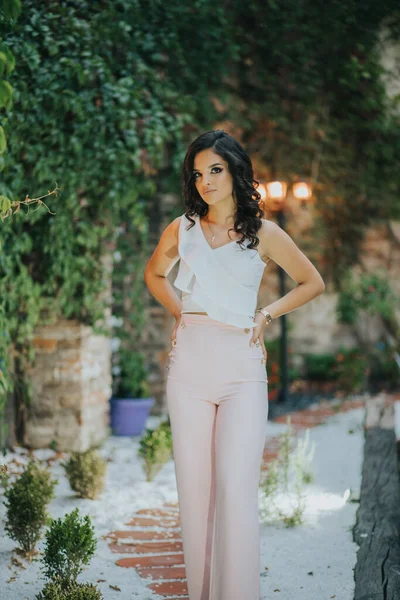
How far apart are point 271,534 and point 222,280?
6.21 feet

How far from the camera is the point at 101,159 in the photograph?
15.6 ft

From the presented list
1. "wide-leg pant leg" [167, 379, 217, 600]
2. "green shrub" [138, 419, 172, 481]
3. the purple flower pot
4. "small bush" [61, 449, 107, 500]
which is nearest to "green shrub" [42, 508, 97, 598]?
"wide-leg pant leg" [167, 379, 217, 600]

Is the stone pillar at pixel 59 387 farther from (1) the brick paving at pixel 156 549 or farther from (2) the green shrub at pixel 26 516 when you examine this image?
(2) the green shrub at pixel 26 516

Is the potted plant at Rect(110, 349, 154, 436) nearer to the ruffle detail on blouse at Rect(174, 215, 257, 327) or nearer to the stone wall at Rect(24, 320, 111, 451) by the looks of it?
the stone wall at Rect(24, 320, 111, 451)

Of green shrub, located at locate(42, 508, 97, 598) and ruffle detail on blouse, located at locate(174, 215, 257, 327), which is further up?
ruffle detail on blouse, located at locate(174, 215, 257, 327)

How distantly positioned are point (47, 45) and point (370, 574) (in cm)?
314

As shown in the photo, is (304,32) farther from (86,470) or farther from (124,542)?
(124,542)

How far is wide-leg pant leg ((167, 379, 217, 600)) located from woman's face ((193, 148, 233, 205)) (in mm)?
654

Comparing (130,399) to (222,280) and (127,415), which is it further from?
(222,280)

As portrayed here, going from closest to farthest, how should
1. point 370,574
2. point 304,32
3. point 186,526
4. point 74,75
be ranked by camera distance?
point 186,526
point 370,574
point 74,75
point 304,32

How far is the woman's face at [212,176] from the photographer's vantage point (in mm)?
2525

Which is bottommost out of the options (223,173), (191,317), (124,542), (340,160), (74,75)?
(124,542)

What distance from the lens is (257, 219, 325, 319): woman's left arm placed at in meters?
2.56

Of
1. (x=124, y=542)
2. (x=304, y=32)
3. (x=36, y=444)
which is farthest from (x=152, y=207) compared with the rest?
(x=124, y=542)
